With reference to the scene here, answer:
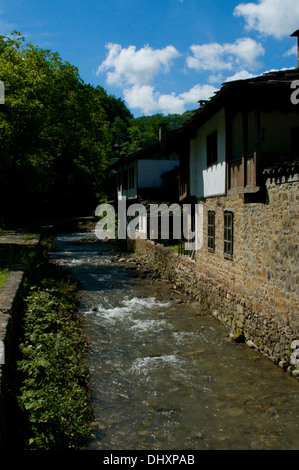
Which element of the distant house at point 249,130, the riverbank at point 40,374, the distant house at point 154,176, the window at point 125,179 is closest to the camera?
the riverbank at point 40,374

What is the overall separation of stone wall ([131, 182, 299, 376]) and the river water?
1.60 feet

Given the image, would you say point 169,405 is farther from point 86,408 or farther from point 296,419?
point 296,419

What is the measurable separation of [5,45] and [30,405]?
89.6 feet

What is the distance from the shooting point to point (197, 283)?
47.7ft

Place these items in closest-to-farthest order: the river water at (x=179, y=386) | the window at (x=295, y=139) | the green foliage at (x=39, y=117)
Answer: the river water at (x=179, y=386) < the window at (x=295, y=139) < the green foliage at (x=39, y=117)

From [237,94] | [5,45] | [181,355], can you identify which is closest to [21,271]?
[181,355]

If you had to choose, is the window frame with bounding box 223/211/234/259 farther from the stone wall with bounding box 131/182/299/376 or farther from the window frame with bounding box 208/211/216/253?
the window frame with bounding box 208/211/216/253

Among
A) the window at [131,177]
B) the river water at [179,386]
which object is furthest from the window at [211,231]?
the window at [131,177]

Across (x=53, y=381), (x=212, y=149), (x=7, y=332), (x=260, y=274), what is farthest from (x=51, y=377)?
(x=212, y=149)

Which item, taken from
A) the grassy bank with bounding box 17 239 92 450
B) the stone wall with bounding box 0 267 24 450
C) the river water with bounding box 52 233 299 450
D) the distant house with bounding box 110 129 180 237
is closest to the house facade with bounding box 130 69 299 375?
the river water with bounding box 52 233 299 450

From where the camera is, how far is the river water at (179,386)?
6383 mm

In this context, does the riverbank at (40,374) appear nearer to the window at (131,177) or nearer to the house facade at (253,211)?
the house facade at (253,211)

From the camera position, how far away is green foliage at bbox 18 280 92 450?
569 centimetres

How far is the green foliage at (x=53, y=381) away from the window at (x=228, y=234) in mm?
4810
